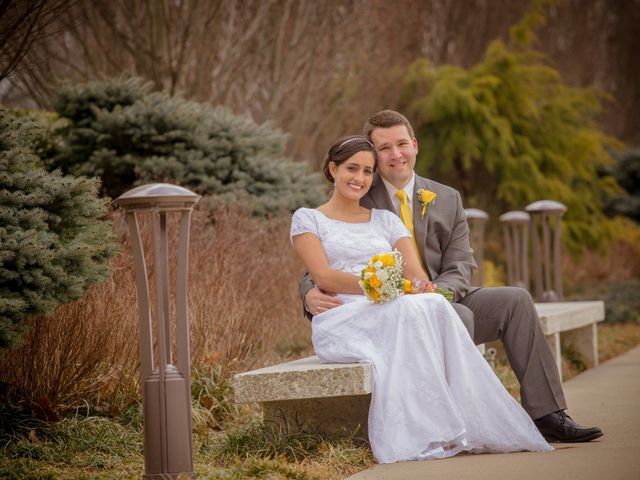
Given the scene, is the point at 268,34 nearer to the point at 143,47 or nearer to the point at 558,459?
the point at 143,47

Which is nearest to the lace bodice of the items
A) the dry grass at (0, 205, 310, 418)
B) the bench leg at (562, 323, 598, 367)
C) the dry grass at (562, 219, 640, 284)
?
the dry grass at (0, 205, 310, 418)

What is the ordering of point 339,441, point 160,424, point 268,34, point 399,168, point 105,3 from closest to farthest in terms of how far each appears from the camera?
point 160,424
point 339,441
point 399,168
point 105,3
point 268,34

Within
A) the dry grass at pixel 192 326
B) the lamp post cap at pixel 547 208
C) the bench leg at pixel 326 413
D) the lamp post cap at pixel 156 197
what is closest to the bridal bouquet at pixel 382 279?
the bench leg at pixel 326 413

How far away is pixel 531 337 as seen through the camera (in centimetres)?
557

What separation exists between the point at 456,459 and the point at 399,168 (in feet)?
6.16

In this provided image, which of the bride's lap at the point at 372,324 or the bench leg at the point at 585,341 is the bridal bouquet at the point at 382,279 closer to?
the bride's lap at the point at 372,324

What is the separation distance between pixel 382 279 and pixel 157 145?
522 cm

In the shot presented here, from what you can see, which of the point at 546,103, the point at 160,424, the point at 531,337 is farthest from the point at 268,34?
the point at 160,424

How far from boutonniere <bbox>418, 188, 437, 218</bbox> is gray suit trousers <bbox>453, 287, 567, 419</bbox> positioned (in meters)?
0.62

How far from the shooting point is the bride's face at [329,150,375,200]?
5.79 meters

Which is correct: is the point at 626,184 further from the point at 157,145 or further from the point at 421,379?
the point at 421,379

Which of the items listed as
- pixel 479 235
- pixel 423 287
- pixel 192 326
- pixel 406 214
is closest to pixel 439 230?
pixel 406 214

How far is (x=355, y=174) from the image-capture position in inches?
228

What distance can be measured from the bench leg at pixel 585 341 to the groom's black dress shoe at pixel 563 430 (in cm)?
461
